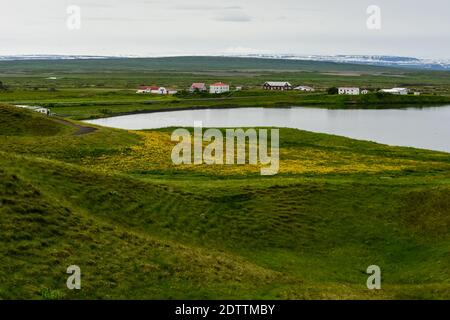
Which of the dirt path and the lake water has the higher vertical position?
the dirt path

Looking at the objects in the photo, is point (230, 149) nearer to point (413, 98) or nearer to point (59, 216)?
point (59, 216)

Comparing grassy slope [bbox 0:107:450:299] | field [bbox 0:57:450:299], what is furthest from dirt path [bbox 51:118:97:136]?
grassy slope [bbox 0:107:450:299]

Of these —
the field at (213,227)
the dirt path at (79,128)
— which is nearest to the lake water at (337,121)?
the dirt path at (79,128)

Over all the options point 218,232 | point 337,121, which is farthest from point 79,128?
point 337,121

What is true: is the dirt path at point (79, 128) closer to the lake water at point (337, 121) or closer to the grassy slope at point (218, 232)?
the grassy slope at point (218, 232)

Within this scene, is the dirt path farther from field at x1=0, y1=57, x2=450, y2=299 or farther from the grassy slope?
the grassy slope

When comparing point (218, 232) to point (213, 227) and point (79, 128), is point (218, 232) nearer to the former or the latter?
point (213, 227)
